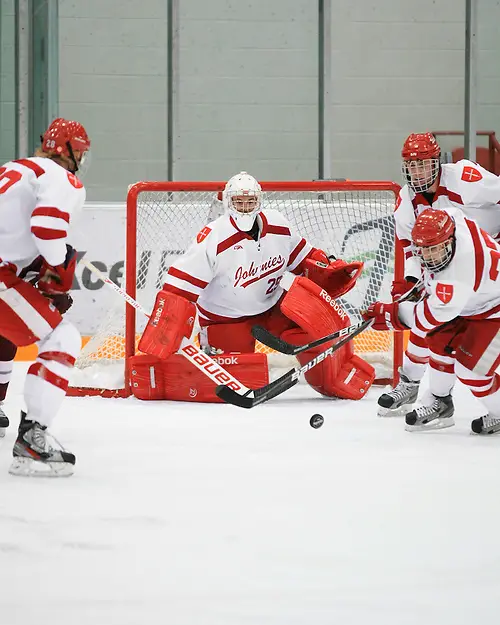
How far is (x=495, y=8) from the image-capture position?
7004 millimetres

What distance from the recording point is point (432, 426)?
322 centimetres

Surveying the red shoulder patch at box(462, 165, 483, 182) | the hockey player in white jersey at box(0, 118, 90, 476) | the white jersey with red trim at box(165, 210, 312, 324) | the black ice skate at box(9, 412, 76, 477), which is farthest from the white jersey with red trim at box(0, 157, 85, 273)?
the red shoulder patch at box(462, 165, 483, 182)

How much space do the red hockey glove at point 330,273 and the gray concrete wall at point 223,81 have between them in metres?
2.81

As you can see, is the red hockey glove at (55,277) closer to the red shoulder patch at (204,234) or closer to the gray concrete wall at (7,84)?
the red shoulder patch at (204,234)

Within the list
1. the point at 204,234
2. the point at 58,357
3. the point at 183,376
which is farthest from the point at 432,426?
the point at 58,357

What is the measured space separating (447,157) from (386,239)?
2.12ft

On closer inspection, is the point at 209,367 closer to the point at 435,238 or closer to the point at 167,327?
the point at 167,327

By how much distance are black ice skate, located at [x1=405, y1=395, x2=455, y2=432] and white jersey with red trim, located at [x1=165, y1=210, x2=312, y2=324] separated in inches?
36.5

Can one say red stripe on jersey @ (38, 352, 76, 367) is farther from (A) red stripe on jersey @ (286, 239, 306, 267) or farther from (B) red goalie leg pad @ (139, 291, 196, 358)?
(A) red stripe on jersey @ (286, 239, 306, 267)

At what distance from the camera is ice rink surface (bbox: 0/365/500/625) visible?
1.57 meters

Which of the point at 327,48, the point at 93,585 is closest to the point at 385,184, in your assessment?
the point at 327,48

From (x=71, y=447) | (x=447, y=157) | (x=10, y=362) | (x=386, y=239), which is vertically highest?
(x=447, y=157)

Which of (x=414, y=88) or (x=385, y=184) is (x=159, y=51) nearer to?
(x=414, y=88)

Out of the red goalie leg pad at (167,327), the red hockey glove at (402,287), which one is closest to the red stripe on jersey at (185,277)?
the red goalie leg pad at (167,327)
